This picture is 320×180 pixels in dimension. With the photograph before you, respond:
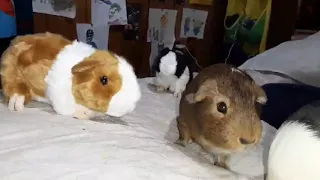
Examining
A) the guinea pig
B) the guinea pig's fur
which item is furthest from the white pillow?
the guinea pig's fur

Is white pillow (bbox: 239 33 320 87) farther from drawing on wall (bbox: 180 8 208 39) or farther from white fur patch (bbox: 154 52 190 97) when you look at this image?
drawing on wall (bbox: 180 8 208 39)

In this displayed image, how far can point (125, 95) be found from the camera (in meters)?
1.05

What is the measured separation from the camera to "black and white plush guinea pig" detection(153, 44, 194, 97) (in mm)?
1414

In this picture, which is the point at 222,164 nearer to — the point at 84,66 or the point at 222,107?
the point at 222,107

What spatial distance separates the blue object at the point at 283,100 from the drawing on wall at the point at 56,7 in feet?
3.14

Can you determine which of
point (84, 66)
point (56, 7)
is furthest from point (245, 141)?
point (56, 7)

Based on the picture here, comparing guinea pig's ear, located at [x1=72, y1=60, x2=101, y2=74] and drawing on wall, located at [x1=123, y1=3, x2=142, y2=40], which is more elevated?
guinea pig's ear, located at [x1=72, y1=60, x2=101, y2=74]

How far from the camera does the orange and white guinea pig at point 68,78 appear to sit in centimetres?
104

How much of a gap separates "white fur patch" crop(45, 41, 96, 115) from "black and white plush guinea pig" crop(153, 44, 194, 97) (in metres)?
0.36

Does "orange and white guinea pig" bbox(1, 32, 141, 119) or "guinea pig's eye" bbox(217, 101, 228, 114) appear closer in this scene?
"guinea pig's eye" bbox(217, 101, 228, 114)

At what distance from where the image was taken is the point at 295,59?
6.03 feet

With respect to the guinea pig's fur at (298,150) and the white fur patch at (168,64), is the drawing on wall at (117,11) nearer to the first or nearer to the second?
the white fur patch at (168,64)

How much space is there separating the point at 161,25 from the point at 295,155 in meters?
1.97

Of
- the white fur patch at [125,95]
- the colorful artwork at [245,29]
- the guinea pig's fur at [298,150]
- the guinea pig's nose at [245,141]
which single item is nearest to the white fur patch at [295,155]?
the guinea pig's fur at [298,150]
